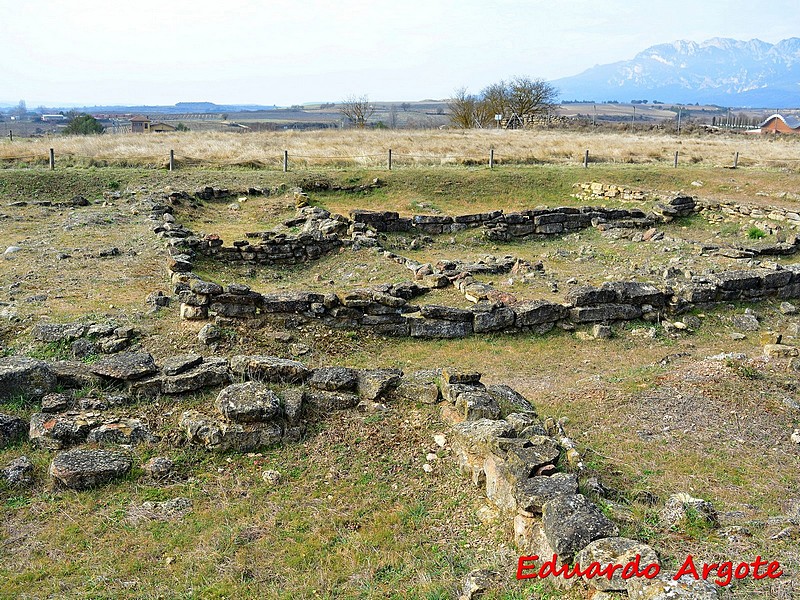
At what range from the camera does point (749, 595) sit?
4.45 m

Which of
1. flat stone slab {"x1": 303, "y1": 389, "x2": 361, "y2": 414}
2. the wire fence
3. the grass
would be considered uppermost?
the wire fence

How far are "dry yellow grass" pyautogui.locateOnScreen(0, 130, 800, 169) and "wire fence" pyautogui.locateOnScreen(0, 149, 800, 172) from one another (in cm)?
5

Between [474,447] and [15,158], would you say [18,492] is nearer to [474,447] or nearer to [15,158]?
[474,447]

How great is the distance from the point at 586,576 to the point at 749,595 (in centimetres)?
110

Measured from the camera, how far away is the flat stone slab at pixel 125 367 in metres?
7.95

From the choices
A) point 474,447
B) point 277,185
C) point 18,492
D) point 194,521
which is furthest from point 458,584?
point 277,185

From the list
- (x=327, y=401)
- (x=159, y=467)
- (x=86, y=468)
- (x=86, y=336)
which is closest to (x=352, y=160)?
(x=86, y=336)

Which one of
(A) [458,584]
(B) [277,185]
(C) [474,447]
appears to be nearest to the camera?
(A) [458,584]

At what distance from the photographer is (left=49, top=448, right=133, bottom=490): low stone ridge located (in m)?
6.29

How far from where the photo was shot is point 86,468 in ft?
20.9

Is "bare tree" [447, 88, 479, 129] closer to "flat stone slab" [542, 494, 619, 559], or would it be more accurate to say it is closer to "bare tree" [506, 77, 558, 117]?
"bare tree" [506, 77, 558, 117]

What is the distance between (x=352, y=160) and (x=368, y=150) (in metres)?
3.89

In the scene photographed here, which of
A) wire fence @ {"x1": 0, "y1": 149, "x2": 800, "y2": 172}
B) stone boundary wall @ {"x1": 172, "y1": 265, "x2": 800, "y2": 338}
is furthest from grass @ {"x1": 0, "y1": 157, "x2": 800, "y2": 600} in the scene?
wire fence @ {"x1": 0, "y1": 149, "x2": 800, "y2": 172}

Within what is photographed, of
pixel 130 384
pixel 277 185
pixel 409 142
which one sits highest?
pixel 409 142
